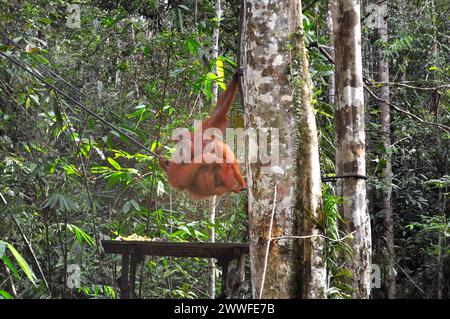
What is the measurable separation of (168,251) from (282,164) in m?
1.01

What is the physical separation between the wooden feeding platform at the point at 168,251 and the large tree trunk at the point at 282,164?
60cm

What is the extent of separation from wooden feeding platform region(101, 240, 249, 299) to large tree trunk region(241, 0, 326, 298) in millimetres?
A: 598

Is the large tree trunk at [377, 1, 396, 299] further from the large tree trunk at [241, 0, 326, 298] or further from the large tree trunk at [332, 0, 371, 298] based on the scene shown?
the large tree trunk at [241, 0, 326, 298]

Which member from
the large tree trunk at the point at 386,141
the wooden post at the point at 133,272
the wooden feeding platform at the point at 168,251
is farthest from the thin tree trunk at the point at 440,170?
the wooden post at the point at 133,272

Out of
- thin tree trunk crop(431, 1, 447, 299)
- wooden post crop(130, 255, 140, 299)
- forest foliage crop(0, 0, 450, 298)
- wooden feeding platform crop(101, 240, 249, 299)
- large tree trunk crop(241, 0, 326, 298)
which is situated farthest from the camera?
thin tree trunk crop(431, 1, 447, 299)

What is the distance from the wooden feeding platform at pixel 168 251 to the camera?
8.32ft

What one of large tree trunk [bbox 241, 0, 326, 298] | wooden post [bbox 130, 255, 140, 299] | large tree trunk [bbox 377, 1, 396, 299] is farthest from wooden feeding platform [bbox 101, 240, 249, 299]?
large tree trunk [bbox 377, 1, 396, 299]

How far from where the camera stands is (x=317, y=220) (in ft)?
6.12

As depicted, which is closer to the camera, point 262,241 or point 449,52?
point 262,241

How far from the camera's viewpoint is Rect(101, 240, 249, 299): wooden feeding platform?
2535 millimetres

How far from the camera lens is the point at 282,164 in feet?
6.23

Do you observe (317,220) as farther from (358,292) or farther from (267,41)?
(358,292)

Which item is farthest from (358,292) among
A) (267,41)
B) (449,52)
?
(449,52)
